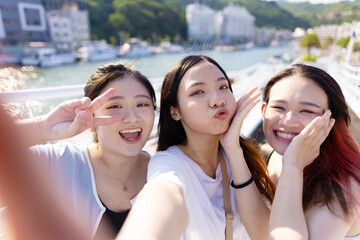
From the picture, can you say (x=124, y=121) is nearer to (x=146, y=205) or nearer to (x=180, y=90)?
(x=180, y=90)

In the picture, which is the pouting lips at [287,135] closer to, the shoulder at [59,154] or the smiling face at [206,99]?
the smiling face at [206,99]

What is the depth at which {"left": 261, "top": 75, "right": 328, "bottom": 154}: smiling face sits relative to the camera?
4.08 feet

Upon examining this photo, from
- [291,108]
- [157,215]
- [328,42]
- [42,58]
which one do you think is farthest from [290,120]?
[328,42]

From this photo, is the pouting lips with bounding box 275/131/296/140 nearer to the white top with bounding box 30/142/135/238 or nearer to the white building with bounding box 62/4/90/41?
the white top with bounding box 30/142/135/238

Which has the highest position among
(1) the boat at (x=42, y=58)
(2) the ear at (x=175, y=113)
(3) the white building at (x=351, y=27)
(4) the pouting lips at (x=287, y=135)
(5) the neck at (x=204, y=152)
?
(3) the white building at (x=351, y=27)

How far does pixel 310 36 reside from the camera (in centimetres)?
3753

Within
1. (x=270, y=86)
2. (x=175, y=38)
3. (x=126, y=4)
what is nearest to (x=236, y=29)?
(x=175, y=38)

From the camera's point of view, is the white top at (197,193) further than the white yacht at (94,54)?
No

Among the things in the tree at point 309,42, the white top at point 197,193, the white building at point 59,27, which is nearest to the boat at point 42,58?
the white building at point 59,27

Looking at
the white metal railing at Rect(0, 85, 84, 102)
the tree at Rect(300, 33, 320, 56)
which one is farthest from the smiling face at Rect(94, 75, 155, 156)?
the tree at Rect(300, 33, 320, 56)

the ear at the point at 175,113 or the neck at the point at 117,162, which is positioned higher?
the ear at the point at 175,113

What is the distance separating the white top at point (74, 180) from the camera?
4.21ft

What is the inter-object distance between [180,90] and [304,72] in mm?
694

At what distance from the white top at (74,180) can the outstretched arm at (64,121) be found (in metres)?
0.16
